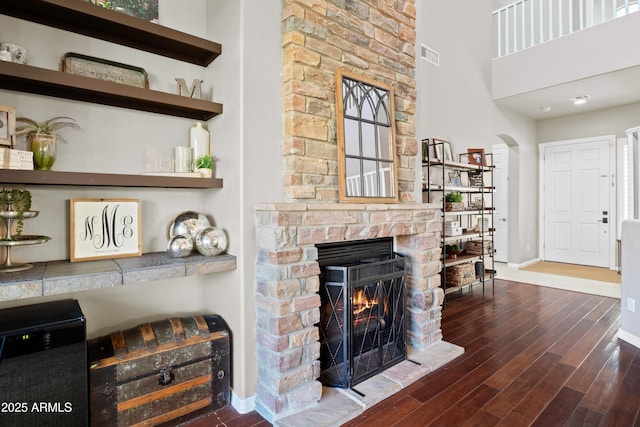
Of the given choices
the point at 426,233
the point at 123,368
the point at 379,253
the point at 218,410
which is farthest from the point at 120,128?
the point at 426,233

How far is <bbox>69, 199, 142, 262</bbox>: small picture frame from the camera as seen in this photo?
188 cm

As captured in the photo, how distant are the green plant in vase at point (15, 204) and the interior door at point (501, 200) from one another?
21.5 feet

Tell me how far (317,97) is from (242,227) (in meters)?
0.94

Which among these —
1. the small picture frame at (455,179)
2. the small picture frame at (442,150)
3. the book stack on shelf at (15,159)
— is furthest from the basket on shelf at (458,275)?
the book stack on shelf at (15,159)

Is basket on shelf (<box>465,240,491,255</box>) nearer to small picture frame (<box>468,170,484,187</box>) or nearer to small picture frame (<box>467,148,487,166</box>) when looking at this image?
small picture frame (<box>468,170,484,187</box>)

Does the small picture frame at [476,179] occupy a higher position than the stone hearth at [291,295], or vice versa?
the small picture frame at [476,179]

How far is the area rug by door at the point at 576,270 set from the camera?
528 cm

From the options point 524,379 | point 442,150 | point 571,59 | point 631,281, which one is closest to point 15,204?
point 524,379

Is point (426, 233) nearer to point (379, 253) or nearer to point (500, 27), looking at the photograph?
point (379, 253)

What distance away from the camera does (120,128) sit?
2.05m

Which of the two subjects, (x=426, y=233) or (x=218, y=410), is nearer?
(x=218, y=410)

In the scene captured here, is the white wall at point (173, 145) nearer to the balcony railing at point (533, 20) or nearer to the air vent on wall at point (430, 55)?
the air vent on wall at point (430, 55)

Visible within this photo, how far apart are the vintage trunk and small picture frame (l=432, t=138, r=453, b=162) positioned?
317 cm

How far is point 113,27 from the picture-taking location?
1888mm
